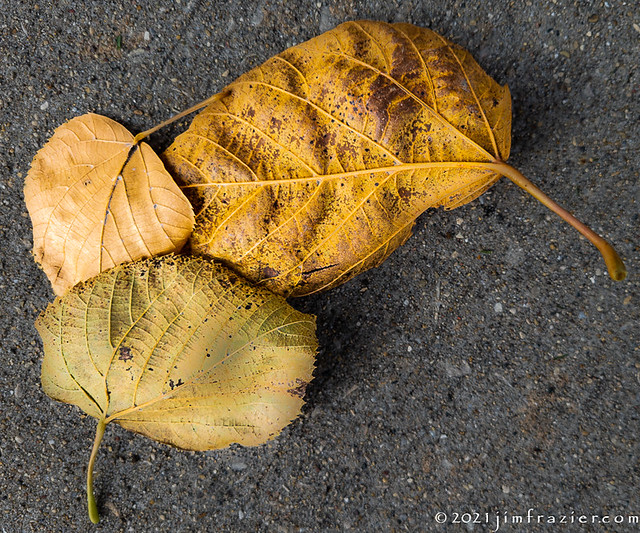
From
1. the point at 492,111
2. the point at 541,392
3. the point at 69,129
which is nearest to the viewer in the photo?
the point at 492,111

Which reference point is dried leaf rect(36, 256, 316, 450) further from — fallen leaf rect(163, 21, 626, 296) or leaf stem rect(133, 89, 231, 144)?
leaf stem rect(133, 89, 231, 144)

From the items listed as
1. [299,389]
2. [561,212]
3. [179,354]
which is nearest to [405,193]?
[561,212]

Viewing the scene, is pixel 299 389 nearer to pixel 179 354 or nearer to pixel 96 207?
pixel 179 354

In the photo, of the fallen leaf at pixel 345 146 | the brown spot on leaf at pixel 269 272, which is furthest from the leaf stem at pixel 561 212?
the brown spot on leaf at pixel 269 272

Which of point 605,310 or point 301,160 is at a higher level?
point 301,160

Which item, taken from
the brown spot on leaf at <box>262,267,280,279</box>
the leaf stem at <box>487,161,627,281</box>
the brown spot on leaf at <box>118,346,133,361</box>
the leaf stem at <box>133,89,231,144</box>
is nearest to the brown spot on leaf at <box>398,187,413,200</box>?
the leaf stem at <box>487,161,627,281</box>

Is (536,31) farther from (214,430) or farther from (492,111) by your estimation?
(214,430)

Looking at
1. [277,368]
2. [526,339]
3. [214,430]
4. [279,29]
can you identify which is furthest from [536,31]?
[214,430]

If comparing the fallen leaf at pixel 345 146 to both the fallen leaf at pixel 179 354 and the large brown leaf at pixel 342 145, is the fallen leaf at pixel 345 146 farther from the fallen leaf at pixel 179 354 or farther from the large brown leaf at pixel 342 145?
the fallen leaf at pixel 179 354
